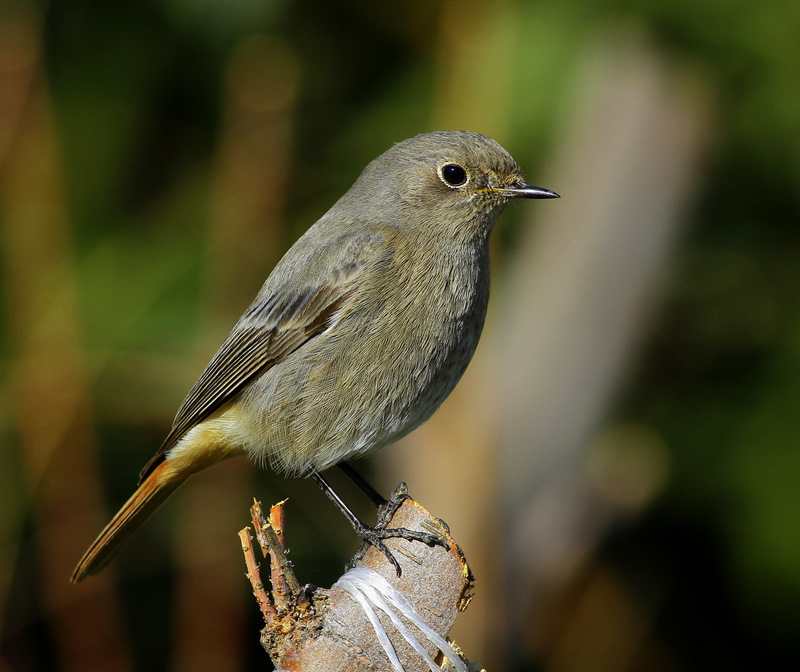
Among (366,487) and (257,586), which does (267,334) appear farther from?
(257,586)

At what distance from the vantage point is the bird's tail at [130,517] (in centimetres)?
283

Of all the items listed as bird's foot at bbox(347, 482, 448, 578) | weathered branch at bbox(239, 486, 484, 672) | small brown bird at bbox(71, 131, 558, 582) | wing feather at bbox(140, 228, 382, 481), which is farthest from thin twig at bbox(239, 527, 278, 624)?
wing feather at bbox(140, 228, 382, 481)

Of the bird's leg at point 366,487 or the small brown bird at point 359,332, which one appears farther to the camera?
the bird's leg at point 366,487

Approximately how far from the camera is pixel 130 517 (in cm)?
296

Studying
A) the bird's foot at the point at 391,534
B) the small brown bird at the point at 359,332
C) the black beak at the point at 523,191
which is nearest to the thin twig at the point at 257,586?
the bird's foot at the point at 391,534

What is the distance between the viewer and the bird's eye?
315 cm

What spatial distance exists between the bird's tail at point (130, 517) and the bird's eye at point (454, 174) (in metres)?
1.36

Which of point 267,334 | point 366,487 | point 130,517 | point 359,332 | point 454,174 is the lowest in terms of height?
point 130,517

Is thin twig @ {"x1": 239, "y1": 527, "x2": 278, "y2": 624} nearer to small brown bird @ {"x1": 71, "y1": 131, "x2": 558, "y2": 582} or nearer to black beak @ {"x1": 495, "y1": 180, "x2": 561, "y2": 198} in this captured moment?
small brown bird @ {"x1": 71, "y1": 131, "x2": 558, "y2": 582}

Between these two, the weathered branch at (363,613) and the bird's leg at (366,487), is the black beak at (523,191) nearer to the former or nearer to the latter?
the bird's leg at (366,487)

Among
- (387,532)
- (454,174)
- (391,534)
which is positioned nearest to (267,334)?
(454,174)

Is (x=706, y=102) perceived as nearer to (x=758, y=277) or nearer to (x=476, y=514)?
(x=758, y=277)

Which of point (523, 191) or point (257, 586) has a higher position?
point (523, 191)

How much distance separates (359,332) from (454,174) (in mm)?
732
